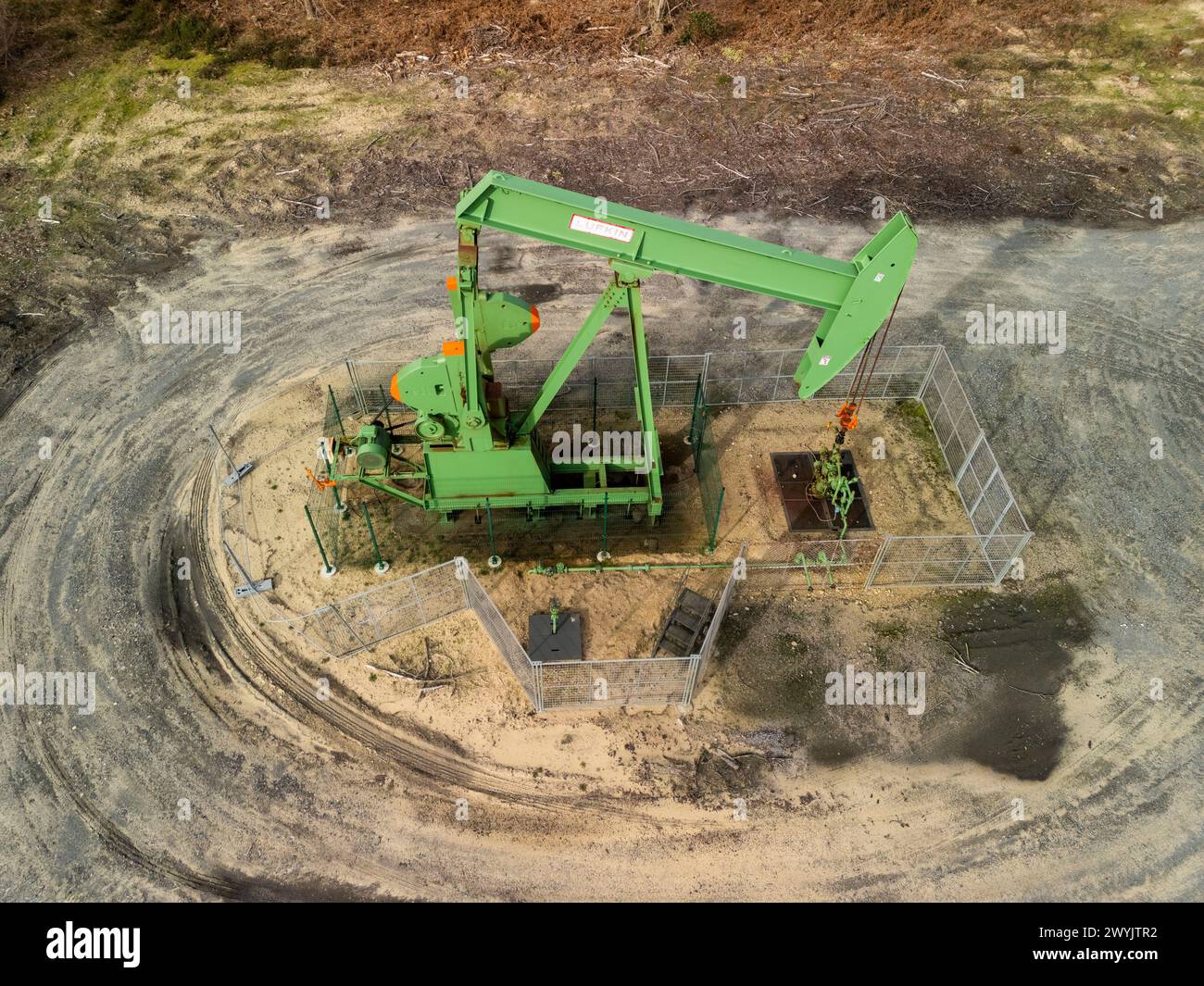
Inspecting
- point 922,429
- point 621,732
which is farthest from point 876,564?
point 621,732

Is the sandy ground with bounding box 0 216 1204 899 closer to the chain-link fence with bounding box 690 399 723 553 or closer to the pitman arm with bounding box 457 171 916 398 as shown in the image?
the chain-link fence with bounding box 690 399 723 553

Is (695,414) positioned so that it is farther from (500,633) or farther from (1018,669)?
(1018,669)

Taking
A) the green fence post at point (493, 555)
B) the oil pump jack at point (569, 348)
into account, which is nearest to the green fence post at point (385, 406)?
the oil pump jack at point (569, 348)

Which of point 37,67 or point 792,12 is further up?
point 792,12
